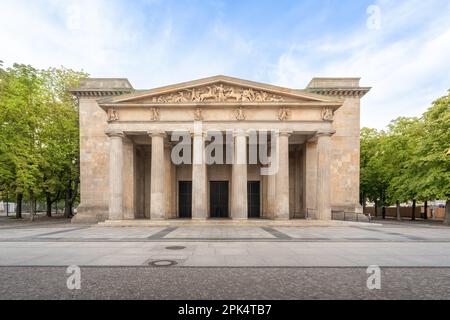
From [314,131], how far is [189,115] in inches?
456

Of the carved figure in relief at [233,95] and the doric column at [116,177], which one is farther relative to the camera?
the carved figure in relief at [233,95]

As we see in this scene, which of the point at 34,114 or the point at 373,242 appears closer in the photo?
the point at 373,242

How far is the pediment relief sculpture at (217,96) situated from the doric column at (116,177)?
4.96m

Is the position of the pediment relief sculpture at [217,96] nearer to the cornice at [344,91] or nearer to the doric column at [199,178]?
the doric column at [199,178]

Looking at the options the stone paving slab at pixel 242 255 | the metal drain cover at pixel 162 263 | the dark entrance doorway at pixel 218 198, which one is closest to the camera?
the metal drain cover at pixel 162 263

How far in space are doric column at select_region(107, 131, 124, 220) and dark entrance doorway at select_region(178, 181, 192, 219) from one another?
886 cm

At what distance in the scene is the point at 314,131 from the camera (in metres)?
24.2

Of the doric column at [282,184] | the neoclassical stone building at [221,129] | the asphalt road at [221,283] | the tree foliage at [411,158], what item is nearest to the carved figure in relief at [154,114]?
the neoclassical stone building at [221,129]

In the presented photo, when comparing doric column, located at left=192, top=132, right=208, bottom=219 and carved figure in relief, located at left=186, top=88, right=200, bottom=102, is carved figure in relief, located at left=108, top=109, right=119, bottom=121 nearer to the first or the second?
carved figure in relief, located at left=186, top=88, right=200, bottom=102

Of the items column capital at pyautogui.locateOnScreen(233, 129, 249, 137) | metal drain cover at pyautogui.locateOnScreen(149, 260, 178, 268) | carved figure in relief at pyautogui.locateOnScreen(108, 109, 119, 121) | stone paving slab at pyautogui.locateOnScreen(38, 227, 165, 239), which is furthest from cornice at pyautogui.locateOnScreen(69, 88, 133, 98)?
metal drain cover at pyautogui.locateOnScreen(149, 260, 178, 268)

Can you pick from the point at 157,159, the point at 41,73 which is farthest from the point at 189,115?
the point at 41,73

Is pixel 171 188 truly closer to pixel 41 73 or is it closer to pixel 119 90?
pixel 119 90

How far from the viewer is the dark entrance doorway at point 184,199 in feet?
104

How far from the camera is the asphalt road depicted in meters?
6.14
